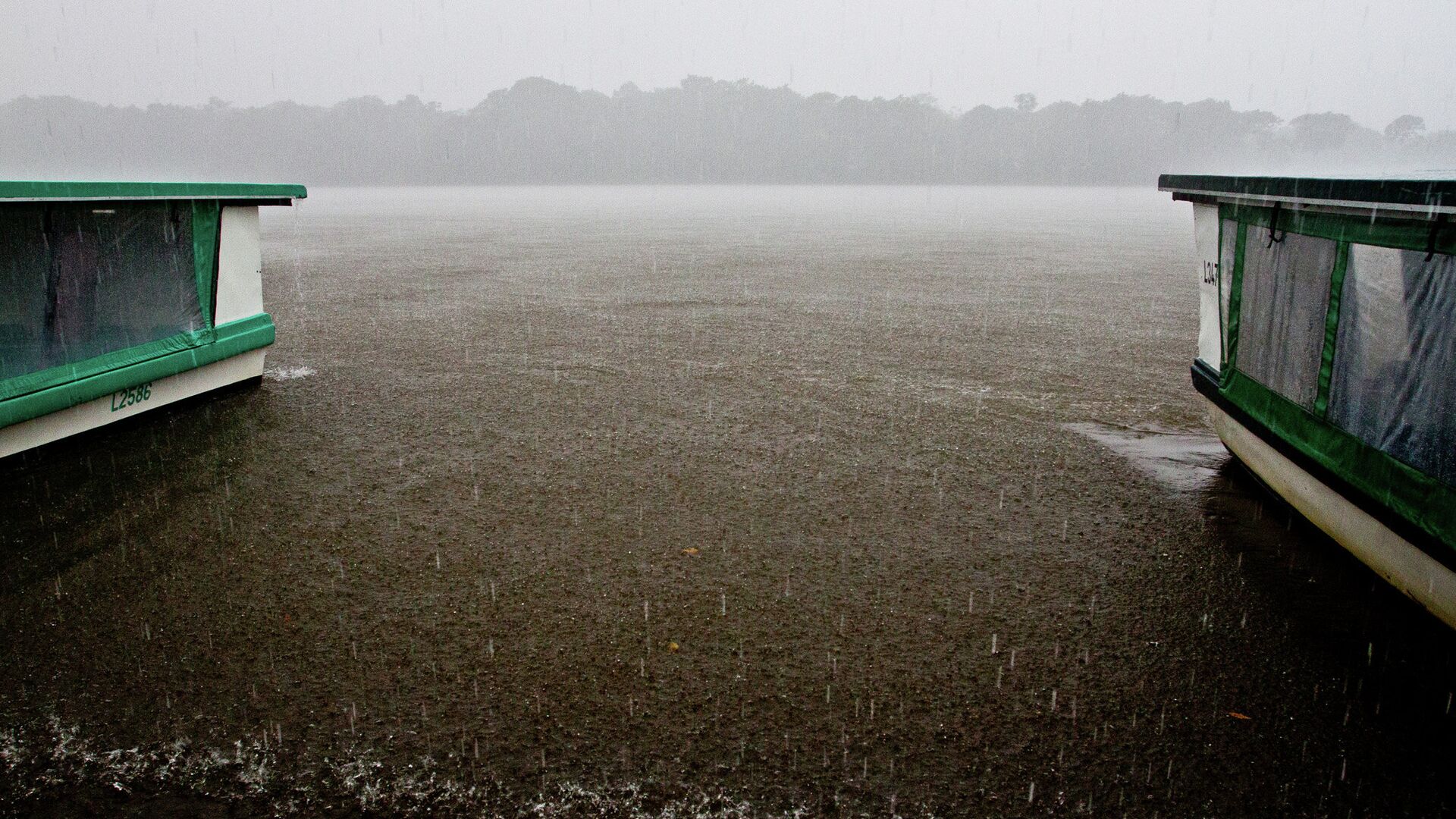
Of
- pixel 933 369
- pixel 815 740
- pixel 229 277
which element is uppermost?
pixel 229 277

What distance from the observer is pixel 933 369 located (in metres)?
8.30

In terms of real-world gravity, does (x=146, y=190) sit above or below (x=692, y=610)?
above

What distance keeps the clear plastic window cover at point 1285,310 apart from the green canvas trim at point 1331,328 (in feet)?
0.12

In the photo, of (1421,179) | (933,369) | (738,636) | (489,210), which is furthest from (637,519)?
(489,210)

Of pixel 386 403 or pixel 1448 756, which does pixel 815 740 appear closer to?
pixel 1448 756

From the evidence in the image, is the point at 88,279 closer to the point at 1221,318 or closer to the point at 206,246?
the point at 206,246

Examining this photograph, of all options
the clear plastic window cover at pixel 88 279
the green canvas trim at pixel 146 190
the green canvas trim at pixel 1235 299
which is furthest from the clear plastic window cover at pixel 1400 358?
the clear plastic window cover at pixel 88 279

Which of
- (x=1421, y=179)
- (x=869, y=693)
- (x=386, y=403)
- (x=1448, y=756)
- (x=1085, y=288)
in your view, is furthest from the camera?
(x=1085, y=288)

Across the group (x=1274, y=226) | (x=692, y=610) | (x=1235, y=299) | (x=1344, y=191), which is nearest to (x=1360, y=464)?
(x=1344, y=191)

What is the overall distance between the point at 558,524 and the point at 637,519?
1.30ft

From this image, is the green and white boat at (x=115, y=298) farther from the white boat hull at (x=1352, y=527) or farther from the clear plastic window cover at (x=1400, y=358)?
the white boat hull at (x=1352, y=527)

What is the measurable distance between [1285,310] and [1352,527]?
117 cm

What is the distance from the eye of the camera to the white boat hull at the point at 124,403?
5453 mm

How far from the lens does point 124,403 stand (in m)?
6.21
